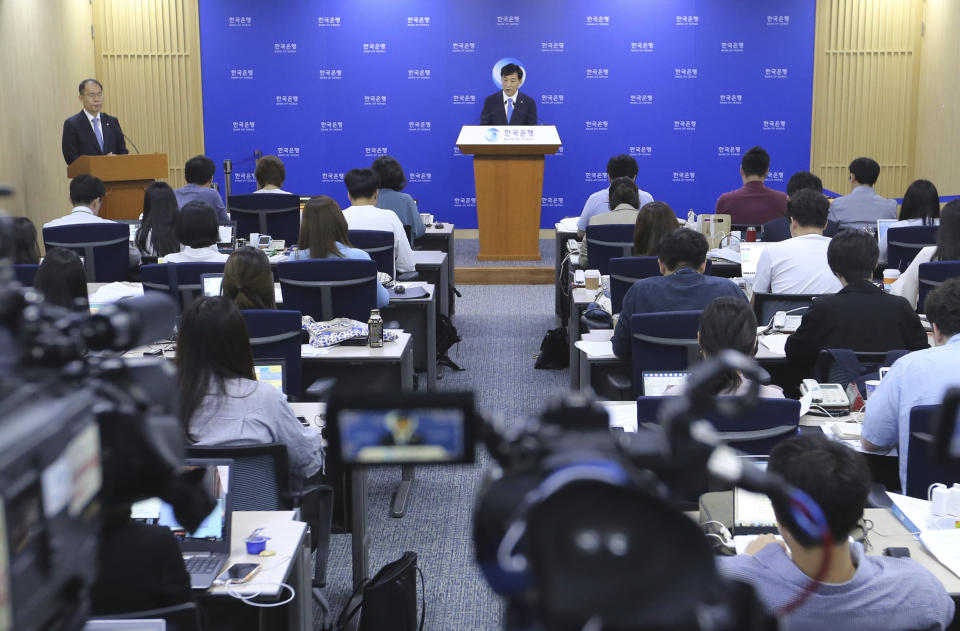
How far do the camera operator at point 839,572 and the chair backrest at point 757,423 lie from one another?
2.76ft

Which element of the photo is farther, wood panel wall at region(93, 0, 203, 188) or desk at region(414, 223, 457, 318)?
wood panel wall at region(93, 0, 203, 188)

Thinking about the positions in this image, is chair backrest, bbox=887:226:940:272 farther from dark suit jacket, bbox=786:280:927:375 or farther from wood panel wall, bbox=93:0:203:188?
wood panel wall, bbox=93:0:203:188

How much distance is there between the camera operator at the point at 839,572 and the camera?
1959mm

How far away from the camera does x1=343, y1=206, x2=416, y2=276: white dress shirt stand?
6.67 metres

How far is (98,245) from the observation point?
6.46m

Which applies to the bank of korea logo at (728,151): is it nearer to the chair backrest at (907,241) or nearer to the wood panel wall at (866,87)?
the wood panel wall at (866,87)

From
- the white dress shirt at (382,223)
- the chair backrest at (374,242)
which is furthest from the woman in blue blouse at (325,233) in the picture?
the white dress shirt at (382,223)

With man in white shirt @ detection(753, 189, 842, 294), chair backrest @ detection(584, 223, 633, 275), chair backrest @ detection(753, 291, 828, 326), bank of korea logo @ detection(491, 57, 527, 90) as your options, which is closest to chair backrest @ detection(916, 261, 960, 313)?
man in white shirt @ detection(753, 189, 842, 294)

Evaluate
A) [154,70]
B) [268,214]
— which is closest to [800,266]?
[268,214]

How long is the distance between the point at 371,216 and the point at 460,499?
2.50 metres

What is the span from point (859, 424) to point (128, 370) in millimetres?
3175

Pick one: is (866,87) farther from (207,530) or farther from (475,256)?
(207,530)

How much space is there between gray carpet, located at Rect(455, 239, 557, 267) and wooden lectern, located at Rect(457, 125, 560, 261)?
230 mm

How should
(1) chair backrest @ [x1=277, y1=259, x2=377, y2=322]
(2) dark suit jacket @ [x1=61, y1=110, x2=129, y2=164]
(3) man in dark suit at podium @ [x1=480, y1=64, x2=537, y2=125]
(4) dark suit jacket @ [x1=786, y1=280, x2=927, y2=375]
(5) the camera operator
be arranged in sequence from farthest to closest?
(3) man in dark suit at podium @ [x1=480, y1=64, x2=537, y2=125]
(2) dark suit jacket @ [x1=61, y1=110, x2=129, y2=164]
(1) chair backrest @ [x1=277, y1=259, x2=377, y2=322]
(4) dark suit jacket @ [x1=786, y1=280, x2=927, y2=375]
(5) the camera operator
